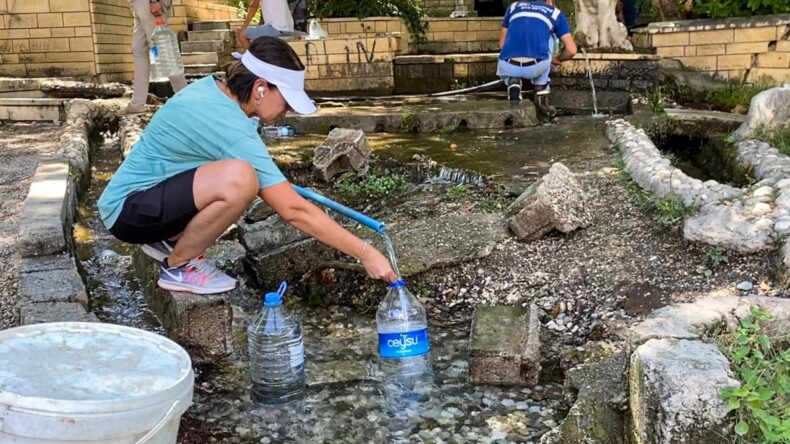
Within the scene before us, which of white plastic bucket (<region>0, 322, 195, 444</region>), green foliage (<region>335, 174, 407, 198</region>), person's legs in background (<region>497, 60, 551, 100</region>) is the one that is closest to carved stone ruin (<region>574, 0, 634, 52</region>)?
person's legs in background (<region>497, 60, 551, 100</region>)

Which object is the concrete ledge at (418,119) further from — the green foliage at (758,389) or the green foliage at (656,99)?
the green foliage at (758,389)

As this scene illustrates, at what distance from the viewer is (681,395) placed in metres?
1.97

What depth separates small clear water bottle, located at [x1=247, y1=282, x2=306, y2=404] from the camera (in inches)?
108

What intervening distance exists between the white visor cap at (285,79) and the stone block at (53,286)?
1.19 m

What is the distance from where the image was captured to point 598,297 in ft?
11.0

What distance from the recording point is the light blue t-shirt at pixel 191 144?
260cm

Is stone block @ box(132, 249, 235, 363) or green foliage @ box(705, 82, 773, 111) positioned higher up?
green foliage @ box(705, 82, 773, 111)

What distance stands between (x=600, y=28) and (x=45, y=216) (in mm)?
6901

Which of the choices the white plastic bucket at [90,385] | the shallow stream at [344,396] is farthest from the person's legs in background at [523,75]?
the white plastic bucket at [90,385]

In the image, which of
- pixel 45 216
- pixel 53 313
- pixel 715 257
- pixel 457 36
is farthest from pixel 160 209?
pixel 457 36

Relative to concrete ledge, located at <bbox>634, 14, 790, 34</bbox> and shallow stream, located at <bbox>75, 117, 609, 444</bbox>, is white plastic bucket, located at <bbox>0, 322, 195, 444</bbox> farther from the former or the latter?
concrete ledge, located at <bbox>634, 14, 790, 34</bbox>

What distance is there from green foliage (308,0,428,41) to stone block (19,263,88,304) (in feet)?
29.1

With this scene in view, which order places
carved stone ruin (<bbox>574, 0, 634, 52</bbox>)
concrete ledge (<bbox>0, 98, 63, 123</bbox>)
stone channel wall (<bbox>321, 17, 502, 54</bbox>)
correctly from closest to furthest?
concrete ledge (<bbox>0, 98, 63, 123</bbox>), carved stone ruin (<bbox>574, 0, 634, 52</bbox>), stone channel wall (<bbox>321, 17, 502, 54</bbox>)

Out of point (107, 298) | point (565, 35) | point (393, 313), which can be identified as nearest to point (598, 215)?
point (393, 313)
